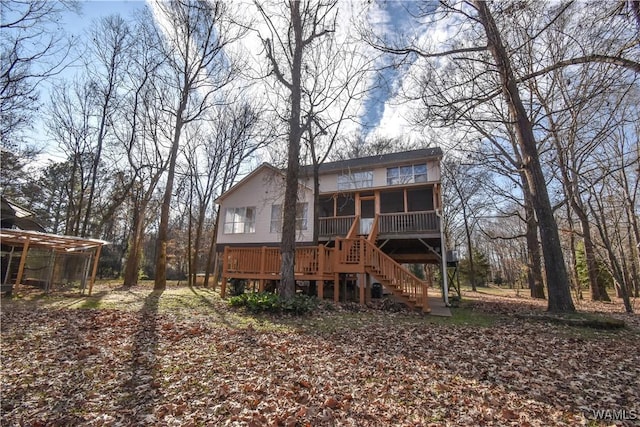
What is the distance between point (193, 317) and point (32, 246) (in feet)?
38.2

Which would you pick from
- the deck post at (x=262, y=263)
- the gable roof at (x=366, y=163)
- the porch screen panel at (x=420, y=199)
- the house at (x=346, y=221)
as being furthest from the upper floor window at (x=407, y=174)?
the deck post at (x=262, y=263)

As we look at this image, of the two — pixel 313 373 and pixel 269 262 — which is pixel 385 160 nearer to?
pixel 269 262

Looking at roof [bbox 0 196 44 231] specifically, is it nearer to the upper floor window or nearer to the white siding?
Answer: the white siding

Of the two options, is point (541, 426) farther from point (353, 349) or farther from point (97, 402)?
point (97, 402)

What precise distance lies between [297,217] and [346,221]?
271 cm

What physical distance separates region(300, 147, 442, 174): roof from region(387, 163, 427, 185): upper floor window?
0.53 metres

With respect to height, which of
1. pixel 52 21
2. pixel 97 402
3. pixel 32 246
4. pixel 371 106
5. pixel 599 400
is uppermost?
pixel 371 106

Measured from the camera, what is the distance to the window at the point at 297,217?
51.1 feet

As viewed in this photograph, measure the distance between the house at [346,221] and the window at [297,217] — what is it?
2.2 inches

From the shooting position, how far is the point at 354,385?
12.6 feet

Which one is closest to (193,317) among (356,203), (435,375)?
(435,375)

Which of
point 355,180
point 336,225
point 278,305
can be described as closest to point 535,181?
point 278,305

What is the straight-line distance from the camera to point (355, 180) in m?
16.8

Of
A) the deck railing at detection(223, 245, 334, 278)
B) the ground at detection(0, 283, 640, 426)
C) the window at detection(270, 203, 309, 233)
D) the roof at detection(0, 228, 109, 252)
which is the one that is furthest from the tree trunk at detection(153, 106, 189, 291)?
the ground at detection(0, 283, 640, 426)
